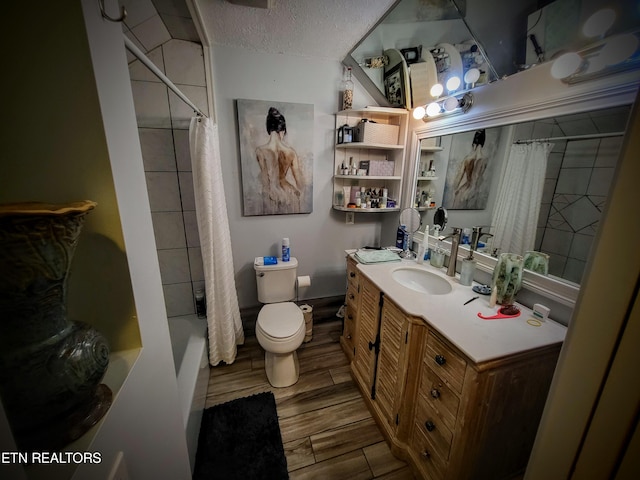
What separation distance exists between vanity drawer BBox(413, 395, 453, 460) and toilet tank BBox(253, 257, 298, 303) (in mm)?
1243

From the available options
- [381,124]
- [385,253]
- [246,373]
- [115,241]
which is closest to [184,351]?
[246,373]

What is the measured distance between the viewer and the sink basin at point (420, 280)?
1.55 metres

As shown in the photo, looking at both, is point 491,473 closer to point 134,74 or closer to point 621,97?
point 621,97

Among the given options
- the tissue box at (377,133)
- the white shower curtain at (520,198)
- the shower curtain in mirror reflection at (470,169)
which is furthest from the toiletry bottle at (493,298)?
the tissue box at (377,133)

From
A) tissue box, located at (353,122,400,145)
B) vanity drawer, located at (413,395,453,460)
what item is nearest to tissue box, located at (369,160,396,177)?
tissue box, located at (353,122,400,145)

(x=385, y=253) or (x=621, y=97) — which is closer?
(x=621, y=97)

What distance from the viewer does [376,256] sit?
5.95 feet

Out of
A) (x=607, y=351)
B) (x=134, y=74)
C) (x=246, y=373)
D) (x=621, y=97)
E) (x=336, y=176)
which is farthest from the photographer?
(x=336, y=176)

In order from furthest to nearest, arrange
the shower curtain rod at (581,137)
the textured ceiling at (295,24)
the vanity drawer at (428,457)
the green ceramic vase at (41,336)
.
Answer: the textured ceiling at (295,24) < the vanity drawer at (428,457) < the shower curtain rod at (581,137) < the green ceramic vase at (41,336)

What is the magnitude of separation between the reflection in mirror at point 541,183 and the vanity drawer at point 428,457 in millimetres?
966

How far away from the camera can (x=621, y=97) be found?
0.88m

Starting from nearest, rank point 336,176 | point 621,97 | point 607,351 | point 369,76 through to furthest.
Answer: point 607,351 < point 621,97 < point 369,76 < point 336,176

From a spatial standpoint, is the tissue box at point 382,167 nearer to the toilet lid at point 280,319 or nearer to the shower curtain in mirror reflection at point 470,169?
the shower curtain in mirror reflection at point 470,169

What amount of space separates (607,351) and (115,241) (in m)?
1.00
